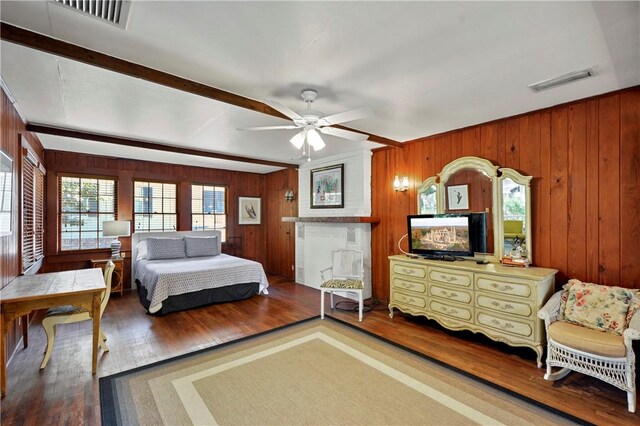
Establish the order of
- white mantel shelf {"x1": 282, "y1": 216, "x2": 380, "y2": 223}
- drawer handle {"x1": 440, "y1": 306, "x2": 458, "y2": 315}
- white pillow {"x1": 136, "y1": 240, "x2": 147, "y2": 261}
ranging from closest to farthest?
drawer handle {"x1": 440, "y1": 306, "x2": 458, "y2": 315}, white mantel shelf {"x1": 282, "y1": 216, "x2": 380, "y2": 223}, white pillow {"x1": 136, "y1": 240, "x2": 147, "y2": 261}

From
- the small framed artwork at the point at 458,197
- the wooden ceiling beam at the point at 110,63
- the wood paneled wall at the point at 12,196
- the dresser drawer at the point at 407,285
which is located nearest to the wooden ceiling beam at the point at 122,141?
the wood paneled wall at the point at 12,196

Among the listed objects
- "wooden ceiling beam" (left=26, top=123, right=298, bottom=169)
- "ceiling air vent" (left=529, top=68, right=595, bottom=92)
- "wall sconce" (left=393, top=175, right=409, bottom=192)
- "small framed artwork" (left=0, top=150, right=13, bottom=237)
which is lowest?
"small framed artwork" (left=0, top=150, right=13, bottom=237)

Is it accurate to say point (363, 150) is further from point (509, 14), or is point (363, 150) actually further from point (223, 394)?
point (223, 394)

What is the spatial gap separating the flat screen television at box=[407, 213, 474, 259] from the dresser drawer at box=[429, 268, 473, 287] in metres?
0.35

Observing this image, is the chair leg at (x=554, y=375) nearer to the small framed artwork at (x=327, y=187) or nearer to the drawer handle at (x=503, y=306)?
the drawer handle at (x=503, y=306)

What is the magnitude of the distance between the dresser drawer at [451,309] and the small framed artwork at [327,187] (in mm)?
2321

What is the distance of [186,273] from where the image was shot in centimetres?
444

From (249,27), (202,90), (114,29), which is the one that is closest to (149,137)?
(202,90)

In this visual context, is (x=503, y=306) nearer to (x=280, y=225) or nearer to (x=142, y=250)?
(x=280, y=225)

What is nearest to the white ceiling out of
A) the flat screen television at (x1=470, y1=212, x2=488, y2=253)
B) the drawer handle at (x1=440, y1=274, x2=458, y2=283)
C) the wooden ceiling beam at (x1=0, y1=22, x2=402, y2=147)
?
the wooden ceiling beam at (x1=0, y1=22, x2=402, y2=147)

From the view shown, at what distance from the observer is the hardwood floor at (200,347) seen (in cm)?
221

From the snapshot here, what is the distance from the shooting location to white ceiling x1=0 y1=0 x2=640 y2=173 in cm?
169

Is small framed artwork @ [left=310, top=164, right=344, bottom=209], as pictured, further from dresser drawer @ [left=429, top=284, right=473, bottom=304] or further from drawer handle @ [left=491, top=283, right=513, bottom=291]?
drawer handle @ [left=491, top=283, right=513, bottom=291]

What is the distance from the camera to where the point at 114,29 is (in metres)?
1.82
